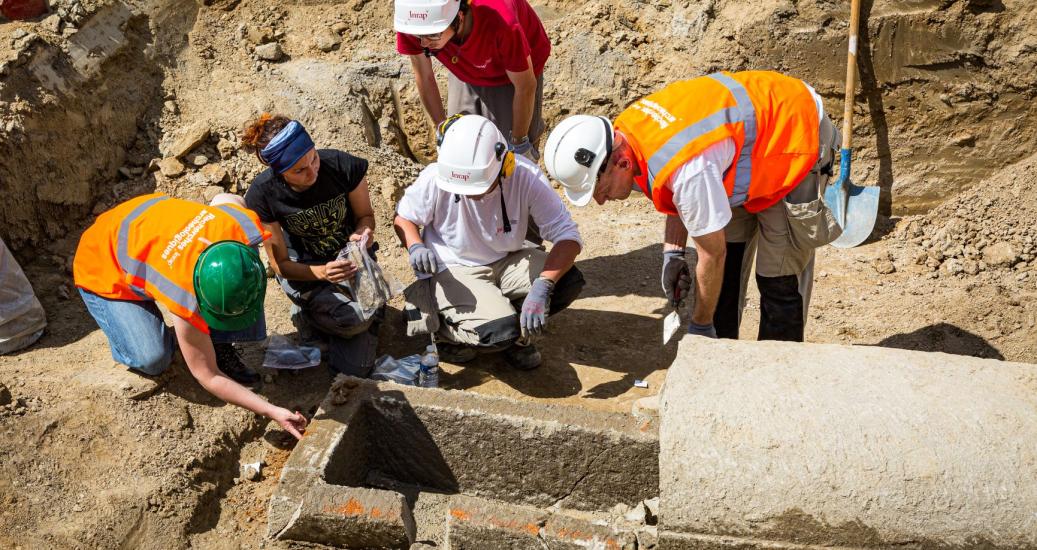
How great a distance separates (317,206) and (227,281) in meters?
0.97

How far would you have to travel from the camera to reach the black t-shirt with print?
3949mm

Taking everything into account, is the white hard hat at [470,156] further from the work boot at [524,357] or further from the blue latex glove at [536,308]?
the work boot at [524,357]

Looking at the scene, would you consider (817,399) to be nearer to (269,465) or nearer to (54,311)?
(269,465)

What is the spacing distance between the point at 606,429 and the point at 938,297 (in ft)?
8.19

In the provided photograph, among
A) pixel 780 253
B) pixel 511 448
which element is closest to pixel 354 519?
pixel 511 448

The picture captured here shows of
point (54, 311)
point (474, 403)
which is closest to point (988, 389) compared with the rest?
point (474, 403)

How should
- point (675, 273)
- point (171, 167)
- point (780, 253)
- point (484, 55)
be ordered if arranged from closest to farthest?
point (780, 253)
point (675, 273)
point (484, 55)
point (171, 167)

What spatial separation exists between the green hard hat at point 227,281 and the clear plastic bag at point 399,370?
2.85ft

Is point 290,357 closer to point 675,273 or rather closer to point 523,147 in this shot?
point 523,147

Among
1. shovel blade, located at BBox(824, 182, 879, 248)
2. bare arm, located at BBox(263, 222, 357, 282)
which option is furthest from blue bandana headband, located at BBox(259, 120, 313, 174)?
shovel blade, located at BBox(824, 182, 879, 248)

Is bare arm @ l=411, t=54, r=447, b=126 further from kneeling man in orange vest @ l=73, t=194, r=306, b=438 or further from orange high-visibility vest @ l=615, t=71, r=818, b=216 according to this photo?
orange high-visibility vest @ l=615, t=71, r=818, b=216

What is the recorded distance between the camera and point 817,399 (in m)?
2.53

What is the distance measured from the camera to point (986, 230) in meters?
4.84

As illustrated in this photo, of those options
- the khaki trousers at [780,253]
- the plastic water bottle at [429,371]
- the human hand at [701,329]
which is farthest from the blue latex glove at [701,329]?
the plastic water bottle at [429,371]
